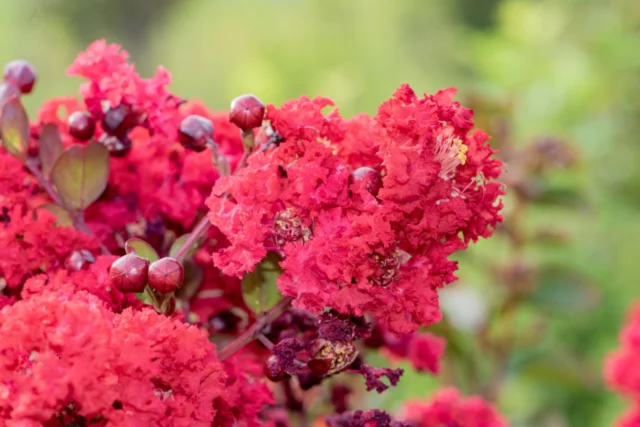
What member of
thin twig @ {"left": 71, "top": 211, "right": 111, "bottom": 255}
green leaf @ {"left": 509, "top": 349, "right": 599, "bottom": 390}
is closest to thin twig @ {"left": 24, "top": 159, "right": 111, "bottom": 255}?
thin twig @ {"left": 71, "top": 211, "right": 111, "bottom": 255}

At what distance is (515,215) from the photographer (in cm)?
151

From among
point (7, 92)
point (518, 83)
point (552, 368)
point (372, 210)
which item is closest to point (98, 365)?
point (372, 210)

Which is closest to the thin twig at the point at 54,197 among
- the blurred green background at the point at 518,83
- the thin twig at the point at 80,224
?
the thin twig at the point at 80,224

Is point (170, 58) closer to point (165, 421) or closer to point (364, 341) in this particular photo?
point (364, 341)

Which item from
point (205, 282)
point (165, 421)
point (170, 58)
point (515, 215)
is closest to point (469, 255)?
point (515, 215)

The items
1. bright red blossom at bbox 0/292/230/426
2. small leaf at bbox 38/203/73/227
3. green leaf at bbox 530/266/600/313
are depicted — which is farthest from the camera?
green leaf at bbox 530/266/600/313

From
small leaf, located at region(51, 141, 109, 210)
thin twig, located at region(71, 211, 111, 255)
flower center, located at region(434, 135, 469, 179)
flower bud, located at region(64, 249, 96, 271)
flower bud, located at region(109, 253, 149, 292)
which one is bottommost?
flower bud, located at region(109, 253, 149, 292)

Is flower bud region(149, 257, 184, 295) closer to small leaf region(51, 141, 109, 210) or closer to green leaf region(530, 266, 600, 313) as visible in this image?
small leaf region(51, 141, 109, 210)

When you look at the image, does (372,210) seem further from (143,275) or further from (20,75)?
(20,75)

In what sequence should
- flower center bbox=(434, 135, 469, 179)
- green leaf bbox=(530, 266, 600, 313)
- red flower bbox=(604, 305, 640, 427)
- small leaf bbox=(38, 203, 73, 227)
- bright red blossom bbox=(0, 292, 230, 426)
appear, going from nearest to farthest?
bright red blossom bbox=(0, 292, 230, 426) < flower center bbox=(434, 135, 469, 179) < small leaf bbox=(38, 203, 73, 227) < red flower bbox=(604, 305, 640, 427) < green leaf bbox=(530, 266, 600, 313)

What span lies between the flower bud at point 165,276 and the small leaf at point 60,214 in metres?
0.16

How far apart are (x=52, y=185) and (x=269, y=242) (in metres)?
0.21

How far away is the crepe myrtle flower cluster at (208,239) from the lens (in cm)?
Result: 47

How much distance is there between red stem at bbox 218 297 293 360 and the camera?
599 mm
